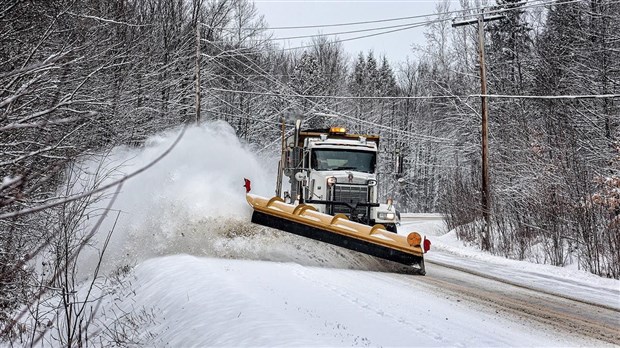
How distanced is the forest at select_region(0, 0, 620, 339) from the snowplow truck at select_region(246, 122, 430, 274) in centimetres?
89

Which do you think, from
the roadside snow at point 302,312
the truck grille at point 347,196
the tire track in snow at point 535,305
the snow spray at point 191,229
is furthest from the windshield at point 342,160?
the roadside snow at point 302,312

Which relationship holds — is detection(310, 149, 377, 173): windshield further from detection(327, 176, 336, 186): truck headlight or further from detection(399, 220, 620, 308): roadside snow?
detection(399, 220, 620, 308): roadside snow

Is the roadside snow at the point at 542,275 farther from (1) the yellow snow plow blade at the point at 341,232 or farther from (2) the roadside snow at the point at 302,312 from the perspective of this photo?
(2) the roadside snow at the point at 302,312

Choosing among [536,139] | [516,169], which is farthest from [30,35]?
[516,169]

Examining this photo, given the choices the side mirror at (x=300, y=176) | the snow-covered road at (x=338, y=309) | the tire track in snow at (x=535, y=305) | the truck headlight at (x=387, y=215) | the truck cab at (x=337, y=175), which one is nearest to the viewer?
the snow-covered road at (x=338, y=309)

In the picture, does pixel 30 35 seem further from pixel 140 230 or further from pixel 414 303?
pixel 414 303

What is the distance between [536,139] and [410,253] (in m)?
12.6

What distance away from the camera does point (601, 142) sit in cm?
1975

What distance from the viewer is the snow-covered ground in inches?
210

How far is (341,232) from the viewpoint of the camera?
396 inches

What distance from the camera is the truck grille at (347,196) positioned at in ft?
41.6

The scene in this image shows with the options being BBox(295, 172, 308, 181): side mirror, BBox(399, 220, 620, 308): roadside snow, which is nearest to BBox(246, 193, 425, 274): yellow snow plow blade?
BBox(399, 220, 620, 308): roadside snow

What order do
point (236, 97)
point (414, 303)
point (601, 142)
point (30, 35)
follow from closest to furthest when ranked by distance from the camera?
point (414, 303) < point (30, 35) < point (601, 142) < point (236, 97)

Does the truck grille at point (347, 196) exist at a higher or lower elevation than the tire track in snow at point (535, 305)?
higher
